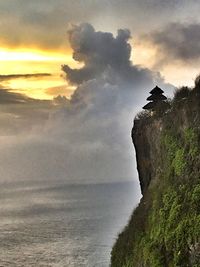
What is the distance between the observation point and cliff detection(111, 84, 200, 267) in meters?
38.1

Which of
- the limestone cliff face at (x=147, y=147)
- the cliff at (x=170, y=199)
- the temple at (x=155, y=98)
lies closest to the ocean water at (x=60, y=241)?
the limestone cliff face at (x=147, y=147)

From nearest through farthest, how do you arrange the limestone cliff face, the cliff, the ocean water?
the cliff, the limestone cliff face, the ocean water

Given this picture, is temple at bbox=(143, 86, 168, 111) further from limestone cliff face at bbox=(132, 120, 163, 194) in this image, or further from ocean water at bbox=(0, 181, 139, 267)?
ocean water at bbox=(0, 181, 139, 267)

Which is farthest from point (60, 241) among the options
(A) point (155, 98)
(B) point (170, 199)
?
(B) point (170, 199)

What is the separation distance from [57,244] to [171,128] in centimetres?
9082

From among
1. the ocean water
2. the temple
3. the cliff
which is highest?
the temple

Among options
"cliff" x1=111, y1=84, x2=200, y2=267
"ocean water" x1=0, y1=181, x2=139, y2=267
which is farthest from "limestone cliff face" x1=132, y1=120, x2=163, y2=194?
"ocean water" x1=0, y1=181, x2=139, y2=267

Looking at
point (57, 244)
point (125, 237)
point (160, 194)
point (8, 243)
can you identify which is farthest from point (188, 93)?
point (8, 243)

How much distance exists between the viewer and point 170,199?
43969 millimetres

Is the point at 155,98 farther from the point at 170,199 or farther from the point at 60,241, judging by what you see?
the point at 60,241

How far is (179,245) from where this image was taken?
124ft

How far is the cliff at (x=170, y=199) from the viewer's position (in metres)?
38.1

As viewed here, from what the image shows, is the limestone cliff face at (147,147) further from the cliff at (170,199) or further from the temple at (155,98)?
the temple at (155,98)

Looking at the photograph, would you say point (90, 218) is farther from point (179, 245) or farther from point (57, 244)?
point (179, 245)
